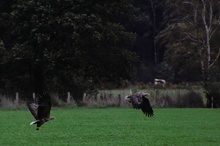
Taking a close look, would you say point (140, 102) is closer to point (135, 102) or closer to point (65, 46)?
point (135, 102)

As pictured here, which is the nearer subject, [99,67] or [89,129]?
[89,129]

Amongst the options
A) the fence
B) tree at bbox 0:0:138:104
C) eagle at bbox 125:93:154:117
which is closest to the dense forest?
tree at bbox 0:0:138:104

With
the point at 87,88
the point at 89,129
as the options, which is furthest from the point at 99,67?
the point at 89,129

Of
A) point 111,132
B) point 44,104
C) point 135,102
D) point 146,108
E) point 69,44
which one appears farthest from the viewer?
point 69,44

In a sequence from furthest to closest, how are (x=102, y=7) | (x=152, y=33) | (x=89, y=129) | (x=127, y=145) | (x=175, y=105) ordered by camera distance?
(x=152, y=33) → (x=102, y=7) → (x=175, y=105) → (x=89, y=129) → (x=127, y=145)

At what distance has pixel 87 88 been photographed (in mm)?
47156

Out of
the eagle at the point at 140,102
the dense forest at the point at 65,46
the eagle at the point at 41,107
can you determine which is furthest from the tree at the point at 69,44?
the eagle at the point at 41,107

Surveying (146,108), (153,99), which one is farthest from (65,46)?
(146,108)

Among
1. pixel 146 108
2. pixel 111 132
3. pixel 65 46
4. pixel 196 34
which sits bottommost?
pixel 111 132

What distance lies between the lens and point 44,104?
16047 mm

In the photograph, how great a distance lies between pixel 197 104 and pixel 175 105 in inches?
59.9

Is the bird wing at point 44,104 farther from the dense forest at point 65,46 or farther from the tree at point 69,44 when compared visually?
the tree at point 69,44

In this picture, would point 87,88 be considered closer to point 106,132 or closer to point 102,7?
point 102,7

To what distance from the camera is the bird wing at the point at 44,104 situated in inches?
626
